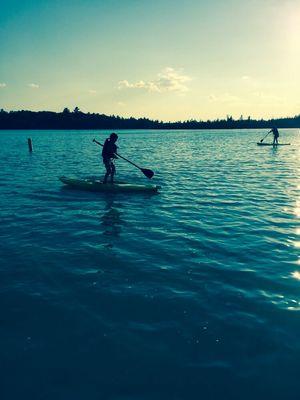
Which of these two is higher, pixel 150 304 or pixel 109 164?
pixel 109 164

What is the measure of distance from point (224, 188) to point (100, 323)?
13.7 m

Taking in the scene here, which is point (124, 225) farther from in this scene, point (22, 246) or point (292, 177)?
point (292, 177)

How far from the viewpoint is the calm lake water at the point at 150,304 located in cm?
471

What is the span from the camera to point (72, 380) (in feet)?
15.4

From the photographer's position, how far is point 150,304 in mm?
6559

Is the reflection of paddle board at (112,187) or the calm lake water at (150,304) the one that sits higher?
the reflection of paddle board at (112,187)

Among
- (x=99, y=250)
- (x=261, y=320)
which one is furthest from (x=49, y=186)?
(x=261, y=320)

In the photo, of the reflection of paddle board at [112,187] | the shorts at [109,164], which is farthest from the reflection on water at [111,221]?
the shorts at [109,164]

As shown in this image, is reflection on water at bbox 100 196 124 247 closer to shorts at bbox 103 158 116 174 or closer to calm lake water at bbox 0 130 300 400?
calm lake water at bbox 0 130 300 400

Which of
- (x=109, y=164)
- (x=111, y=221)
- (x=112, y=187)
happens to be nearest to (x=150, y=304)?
(x=111, y=221)

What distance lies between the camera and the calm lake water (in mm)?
4715

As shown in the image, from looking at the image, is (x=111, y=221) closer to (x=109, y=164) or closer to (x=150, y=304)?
(x=150, y=304)

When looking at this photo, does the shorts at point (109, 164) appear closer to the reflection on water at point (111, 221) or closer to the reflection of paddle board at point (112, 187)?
the reflection of paddle board at point (112, 187)

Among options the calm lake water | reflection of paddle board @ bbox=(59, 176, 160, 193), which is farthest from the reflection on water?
reflection of paddle board @ bbox=(59, 176, 160, 193)
